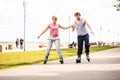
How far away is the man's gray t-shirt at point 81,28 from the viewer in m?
15.1

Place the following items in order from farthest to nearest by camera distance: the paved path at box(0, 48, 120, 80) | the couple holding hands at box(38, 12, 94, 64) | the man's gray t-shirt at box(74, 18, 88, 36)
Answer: the man's gray t-shirt at box(74, 18, 88, 36) → the couple holding hands at box(38, 12, 94, 64) → the paved path at box(0, 48, 120, 80)

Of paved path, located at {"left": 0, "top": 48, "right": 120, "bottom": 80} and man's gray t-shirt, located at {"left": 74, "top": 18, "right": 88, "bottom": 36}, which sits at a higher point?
man's gray t-shirt, located at {"left": 74, "top": 18, "right": 88, "bottom": 36}

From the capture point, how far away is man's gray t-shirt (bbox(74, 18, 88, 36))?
1509 cm

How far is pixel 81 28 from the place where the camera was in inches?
594

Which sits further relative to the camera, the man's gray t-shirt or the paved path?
the man's gray t-shirt

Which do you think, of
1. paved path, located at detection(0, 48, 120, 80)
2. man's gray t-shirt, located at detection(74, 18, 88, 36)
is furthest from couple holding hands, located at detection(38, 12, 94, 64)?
paved path, located at detection(0, 48, 120, 80)

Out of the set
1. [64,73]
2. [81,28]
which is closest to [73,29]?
[81,28]

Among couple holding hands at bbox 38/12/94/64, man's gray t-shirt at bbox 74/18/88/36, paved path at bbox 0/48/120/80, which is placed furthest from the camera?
man's gray t-shirt at bbox 74/18/88/36

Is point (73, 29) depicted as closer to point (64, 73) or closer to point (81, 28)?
point (81, 28)

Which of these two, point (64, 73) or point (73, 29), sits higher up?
point (73, 29)

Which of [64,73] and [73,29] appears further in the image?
[73,29]

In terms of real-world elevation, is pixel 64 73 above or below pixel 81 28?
below

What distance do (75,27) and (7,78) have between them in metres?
6.46

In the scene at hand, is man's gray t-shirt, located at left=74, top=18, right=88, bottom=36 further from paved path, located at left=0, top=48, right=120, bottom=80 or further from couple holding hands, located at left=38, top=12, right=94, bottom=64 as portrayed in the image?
paved path, located at left=0, top=48, right=120, bottom=80
